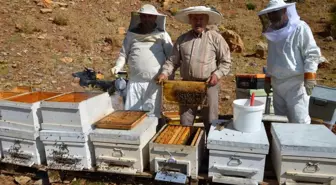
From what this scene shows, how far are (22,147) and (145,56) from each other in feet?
5.96

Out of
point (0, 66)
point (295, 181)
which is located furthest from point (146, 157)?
point (0, 66)

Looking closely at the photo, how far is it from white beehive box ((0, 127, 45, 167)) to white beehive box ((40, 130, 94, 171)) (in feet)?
0.45

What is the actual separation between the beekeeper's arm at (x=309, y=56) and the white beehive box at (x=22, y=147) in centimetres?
301

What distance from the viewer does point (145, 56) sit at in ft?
12.7

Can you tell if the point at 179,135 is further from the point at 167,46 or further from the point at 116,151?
the point at 167,46

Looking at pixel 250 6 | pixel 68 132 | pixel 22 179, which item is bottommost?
pixel 22 179

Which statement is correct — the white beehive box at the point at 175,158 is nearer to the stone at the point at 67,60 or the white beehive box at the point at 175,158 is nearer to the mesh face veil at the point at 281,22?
the mesh face veil at the point at 281,22

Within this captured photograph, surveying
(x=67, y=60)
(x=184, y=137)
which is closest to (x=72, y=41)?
(x=67, y=60)

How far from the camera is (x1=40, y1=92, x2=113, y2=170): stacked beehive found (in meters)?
2.94

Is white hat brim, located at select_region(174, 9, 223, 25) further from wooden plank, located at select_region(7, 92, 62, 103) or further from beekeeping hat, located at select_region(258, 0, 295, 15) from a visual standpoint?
wooden plank, located at select_region(7, 92, 62, 103)

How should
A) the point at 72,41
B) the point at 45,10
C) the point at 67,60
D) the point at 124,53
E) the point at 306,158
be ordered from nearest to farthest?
1. the point at 306,158
2. the point at 124,53
3. the point at 67,60
4. the point at 72,41
5. the point at 45,10

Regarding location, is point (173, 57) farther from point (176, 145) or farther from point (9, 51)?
point (9, 51)

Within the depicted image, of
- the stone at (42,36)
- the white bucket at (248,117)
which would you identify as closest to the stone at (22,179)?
the white bucket at (248,117)

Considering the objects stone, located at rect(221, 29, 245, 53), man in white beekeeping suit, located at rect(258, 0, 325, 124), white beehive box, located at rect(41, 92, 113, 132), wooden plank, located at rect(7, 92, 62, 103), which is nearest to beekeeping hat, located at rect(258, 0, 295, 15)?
man in white beekeeping suit, located at rect(258, 0, 325, 124)
